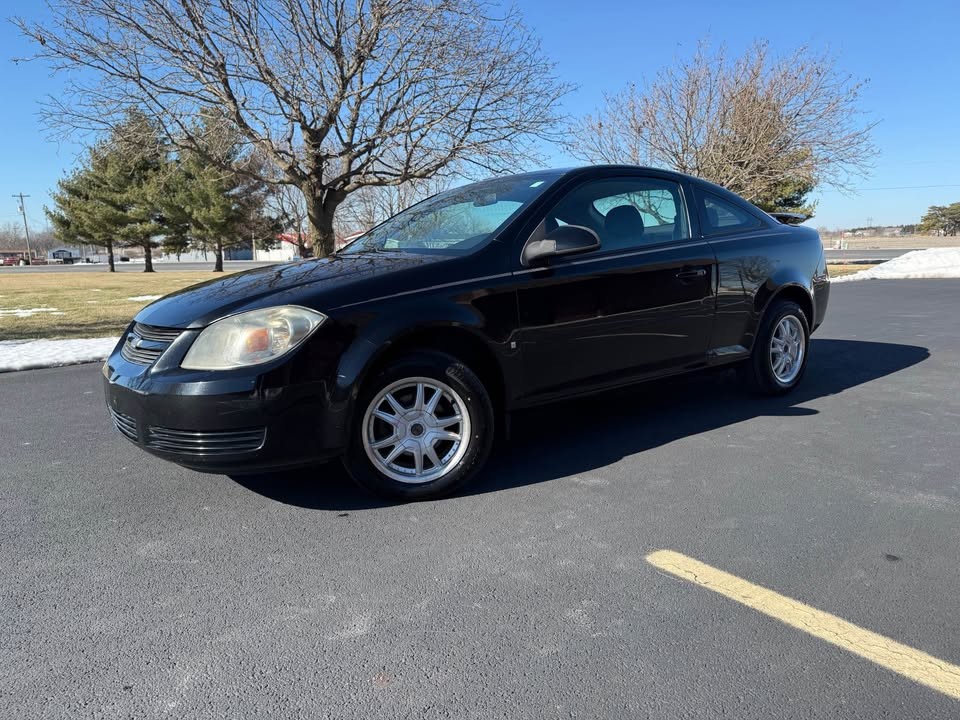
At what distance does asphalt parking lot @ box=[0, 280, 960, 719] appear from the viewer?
6.31 feet

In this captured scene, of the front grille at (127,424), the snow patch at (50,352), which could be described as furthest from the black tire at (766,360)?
the snow patch at (50,352)

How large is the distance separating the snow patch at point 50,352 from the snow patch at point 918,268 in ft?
56.3

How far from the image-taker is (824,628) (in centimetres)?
219

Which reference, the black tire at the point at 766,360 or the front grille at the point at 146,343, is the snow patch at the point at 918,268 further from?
the front grille at the point at 146,343

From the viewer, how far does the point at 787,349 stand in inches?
204

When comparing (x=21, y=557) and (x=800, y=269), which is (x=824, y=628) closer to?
(x=21, y=557)

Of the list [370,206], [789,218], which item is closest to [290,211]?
[370,206]

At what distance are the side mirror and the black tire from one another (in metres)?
1.99

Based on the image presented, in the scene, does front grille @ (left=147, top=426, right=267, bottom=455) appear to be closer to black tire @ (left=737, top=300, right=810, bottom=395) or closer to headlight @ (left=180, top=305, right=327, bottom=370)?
headlight @ (left=180, top=305, right=327, bottom=370)

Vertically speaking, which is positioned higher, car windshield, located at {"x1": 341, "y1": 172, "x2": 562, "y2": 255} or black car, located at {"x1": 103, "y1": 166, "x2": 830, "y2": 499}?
car windshield, located at {"x1": 341, "y1": 172, "x2": 562, "y2": 255}

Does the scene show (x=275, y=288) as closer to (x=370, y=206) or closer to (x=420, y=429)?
(x=420, y=429)

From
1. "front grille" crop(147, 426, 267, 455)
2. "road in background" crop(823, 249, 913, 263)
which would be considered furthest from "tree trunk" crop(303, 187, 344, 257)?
"road in background" crop(823, 249, 913, 263)

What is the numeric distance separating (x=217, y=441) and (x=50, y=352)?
244 inches

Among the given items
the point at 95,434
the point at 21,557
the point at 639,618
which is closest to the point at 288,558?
the point at 21,557
